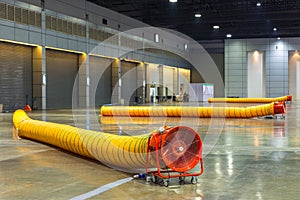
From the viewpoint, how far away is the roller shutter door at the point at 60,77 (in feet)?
117

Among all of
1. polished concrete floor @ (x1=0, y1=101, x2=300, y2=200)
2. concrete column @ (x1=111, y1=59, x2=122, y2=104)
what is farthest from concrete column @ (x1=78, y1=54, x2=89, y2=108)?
polished concrete floor @ (x1=0, y1=101, x2=300, y2=200)

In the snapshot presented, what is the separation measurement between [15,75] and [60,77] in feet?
19.1

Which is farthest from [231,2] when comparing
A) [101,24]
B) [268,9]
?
[101,24]

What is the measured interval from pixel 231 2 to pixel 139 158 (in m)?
33.2

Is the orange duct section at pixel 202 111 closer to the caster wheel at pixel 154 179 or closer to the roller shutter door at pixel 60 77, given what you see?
the roller shutter door at pixel 60 77

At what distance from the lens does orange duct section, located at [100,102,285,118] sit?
858 inches

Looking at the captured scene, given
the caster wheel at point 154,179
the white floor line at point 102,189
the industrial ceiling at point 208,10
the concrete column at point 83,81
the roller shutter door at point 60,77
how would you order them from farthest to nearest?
the concrete column at point 83,81 → the industrial ceiling at point 208,10 → the roller shutter door at point 60,77 → the caster wheel at point 154,179 → the white floor line at point 102,189

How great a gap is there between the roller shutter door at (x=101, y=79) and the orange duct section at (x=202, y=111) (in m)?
15.9

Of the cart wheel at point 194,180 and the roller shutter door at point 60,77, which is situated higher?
the roller shutter door at point 60,77

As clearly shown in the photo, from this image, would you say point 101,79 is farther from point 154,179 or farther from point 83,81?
point 154,179

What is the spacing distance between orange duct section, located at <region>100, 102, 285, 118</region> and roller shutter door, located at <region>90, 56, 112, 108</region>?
15891 millimetres

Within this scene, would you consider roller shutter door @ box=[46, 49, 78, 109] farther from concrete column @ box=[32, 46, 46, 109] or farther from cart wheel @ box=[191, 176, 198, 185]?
cart wheel @ box=[191, 176, 198, 185]

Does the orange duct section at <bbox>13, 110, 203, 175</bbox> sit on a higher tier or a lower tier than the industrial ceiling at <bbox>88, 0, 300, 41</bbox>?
lower

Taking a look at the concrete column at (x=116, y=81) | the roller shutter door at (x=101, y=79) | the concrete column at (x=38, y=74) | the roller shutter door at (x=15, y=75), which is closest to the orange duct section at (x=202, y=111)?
the roller shutter door at (x=15, y=75)
